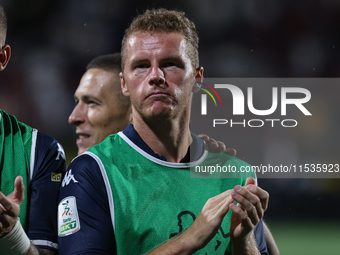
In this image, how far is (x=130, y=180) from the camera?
1.92m

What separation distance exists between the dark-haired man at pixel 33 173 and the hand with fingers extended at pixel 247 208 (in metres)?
0.90

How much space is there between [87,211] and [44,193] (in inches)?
11.3

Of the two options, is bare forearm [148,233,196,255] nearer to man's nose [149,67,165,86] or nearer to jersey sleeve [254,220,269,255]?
jersey sleeve [254,220,269,255]

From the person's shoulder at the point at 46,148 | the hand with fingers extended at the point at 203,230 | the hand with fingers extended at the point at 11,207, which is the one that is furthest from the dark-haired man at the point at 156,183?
the hand with fingers extended at the point at 11,207

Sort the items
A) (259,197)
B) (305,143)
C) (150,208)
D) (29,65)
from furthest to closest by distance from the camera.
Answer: (305,143) < (29,65) < (150,208) < (259,197)

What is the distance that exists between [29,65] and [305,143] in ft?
21.2

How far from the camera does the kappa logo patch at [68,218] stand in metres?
1.77

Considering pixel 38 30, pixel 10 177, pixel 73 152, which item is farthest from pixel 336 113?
pixel 10 177

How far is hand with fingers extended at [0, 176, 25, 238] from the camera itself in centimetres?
148

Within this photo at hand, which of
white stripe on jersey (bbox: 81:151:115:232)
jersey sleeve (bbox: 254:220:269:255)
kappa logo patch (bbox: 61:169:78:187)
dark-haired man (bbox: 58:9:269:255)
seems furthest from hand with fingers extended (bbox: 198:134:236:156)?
kappa logo patch (bbox: 61:169:78:187)

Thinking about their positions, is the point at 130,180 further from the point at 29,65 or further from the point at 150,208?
the point at 29,65

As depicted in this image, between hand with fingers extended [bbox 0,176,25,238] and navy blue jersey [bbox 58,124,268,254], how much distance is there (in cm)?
29

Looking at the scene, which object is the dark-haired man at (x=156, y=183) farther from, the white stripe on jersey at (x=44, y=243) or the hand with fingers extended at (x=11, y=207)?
the hand with fingers extended at (x=11, y=207)

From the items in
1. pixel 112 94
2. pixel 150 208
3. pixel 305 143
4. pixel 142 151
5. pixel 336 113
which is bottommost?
pixel 150 208
